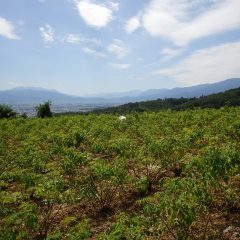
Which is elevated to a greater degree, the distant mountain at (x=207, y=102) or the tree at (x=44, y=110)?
the tree at (x=44, y=110)

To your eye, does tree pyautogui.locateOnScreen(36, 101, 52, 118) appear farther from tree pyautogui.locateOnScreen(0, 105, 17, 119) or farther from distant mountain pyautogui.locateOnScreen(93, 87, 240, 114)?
distant mountain pyautogui.locateOnScreen(93, 87, 240, 114)

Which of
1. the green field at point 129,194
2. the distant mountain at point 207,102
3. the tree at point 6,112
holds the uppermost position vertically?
the green field at point 129,194

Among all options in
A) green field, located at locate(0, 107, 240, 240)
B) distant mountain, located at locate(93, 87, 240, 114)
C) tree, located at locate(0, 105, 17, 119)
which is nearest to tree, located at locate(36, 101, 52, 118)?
tree, located at locate(0, 105, 17, 119)

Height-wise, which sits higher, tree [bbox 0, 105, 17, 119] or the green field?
the green field

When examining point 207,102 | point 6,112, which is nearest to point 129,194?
point 6,112

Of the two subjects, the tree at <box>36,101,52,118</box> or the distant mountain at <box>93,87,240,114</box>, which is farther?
the distant mountain at <box>93,87,240,114</box>

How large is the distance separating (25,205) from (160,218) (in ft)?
10.4

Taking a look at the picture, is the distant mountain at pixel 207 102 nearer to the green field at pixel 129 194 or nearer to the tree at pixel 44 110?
the tree at pixel 44 110

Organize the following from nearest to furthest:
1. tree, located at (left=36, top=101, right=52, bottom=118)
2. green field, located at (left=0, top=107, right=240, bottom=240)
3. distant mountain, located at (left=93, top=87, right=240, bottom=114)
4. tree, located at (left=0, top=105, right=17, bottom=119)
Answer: green field, located at (left=0, top=107, right=240, bottom=240) < tree, located at (left=36, top=101, right=52, bottom=118) < tree, located at (left=0, top=105, right=17, bottom=119) < distant mountain, located at (left=93, top=87, right=240, bottom=114)

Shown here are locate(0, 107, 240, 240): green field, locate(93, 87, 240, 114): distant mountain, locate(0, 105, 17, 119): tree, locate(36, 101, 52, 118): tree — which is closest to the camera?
locate(0, 107, 240, 240): green field

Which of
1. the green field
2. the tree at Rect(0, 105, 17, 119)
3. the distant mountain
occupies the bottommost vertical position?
the distant mountain

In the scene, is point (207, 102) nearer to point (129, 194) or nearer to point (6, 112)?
point (6, 112)

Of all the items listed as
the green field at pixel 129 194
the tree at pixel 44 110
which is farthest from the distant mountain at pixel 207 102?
the green field at pixel 129 194

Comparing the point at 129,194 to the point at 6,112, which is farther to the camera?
the point at 6,112
